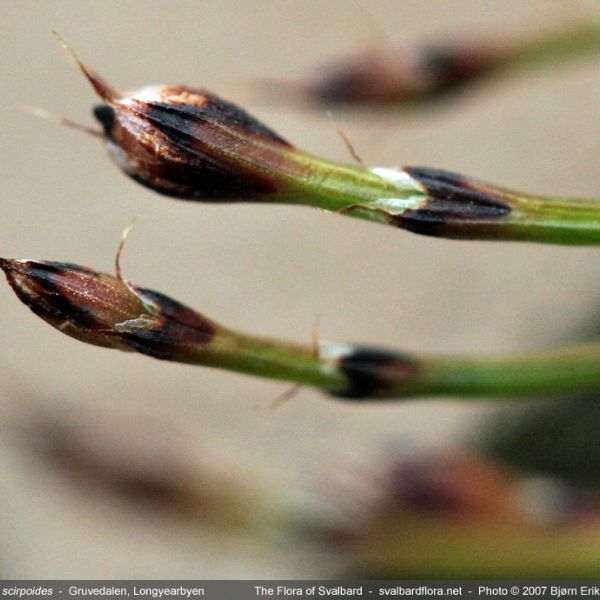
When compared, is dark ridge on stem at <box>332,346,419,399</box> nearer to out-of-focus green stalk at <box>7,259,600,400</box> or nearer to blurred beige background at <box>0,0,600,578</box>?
out-of-focus green stalk at <box>7,259,600,400</box>

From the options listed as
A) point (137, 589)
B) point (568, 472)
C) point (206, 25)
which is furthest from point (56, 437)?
point (206, 25)

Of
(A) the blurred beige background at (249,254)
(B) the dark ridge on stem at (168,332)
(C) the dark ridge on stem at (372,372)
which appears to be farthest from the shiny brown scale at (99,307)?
(A) the blurred beige background at (249,254)

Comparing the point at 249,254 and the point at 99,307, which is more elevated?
the point at 249,254

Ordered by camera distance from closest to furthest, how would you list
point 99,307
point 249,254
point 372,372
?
point 99,307, point 372,372, point 249,254

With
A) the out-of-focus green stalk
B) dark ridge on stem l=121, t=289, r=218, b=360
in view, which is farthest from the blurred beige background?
dark ridge on stem l=121, t=289, r=218, b=360

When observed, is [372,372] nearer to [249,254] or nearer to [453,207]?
[453,207]

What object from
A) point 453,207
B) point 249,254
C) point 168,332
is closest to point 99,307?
point 168,332
